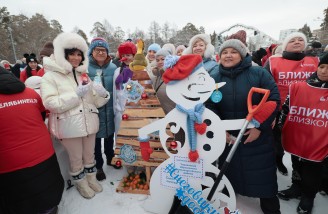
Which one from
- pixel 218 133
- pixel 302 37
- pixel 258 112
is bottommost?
pixel 218 133

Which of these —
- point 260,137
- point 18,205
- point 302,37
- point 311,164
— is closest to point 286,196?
point 311,164

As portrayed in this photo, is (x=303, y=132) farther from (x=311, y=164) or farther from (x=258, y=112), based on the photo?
(x=258, y=112)

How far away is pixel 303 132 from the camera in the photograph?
2158 mm

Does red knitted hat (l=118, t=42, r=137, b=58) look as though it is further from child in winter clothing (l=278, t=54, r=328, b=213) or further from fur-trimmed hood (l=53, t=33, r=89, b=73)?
child in winter clothing (l=278, t=54, r=328, b=213)

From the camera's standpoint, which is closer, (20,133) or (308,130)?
(20,133)

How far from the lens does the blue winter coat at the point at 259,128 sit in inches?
75.9

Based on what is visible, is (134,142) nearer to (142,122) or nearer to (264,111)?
(142,122)

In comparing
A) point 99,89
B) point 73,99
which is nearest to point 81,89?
point 73,99

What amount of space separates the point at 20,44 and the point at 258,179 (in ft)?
119

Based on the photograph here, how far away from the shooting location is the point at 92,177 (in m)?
2.75

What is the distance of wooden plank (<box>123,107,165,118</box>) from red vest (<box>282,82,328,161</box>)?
1.43 meters

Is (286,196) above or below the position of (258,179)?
below

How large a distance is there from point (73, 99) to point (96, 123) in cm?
44

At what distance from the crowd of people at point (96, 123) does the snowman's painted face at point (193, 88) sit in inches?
10.6
